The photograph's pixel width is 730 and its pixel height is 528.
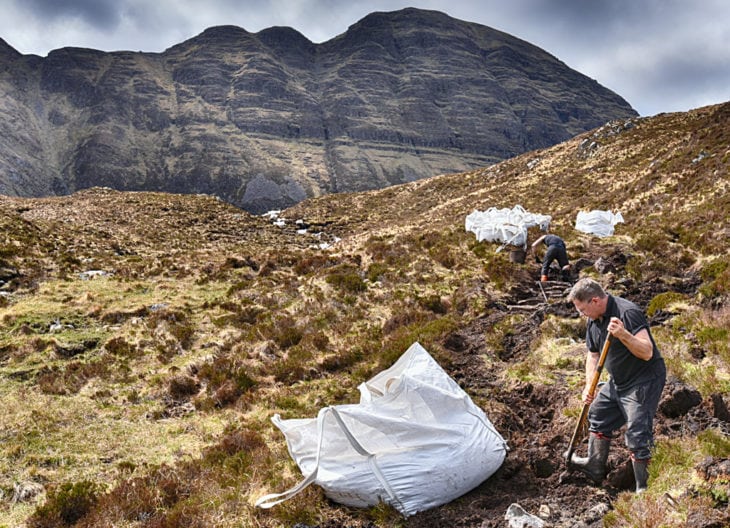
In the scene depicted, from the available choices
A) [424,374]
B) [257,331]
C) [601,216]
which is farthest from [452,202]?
[424,374]

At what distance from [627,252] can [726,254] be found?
306cm

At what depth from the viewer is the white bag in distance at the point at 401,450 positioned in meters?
4.73

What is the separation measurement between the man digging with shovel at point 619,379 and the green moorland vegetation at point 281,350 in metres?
0.39

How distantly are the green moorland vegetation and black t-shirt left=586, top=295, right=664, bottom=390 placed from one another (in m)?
0.83

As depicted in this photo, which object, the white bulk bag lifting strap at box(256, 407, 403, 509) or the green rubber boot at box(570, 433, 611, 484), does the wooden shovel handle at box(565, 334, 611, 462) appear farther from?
the white bulk bag lifting strap at box(256, 407, 403, 509)

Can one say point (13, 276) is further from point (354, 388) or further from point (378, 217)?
point (378, 217)

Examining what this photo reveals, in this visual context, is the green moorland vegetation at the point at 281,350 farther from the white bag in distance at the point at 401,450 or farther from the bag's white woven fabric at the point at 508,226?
the bag's white woven fabric at the point at 508,226

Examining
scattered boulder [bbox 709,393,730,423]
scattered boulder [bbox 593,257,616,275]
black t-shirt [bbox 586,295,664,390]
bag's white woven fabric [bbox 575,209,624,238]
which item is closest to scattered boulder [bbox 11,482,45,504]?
black t-shirt [bbox 586,295,664,390]

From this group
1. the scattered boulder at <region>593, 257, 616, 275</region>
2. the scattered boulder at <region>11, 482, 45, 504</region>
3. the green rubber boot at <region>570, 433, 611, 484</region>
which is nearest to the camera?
the green rubber boot at <region>570, 433, 611, 484</region>

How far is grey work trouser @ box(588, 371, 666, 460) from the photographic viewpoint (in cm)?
433

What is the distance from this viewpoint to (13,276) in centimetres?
1819

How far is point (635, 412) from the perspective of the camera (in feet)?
14.5

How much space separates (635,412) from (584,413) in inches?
34.2

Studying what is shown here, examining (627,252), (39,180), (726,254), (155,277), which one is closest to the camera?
(726,254)
